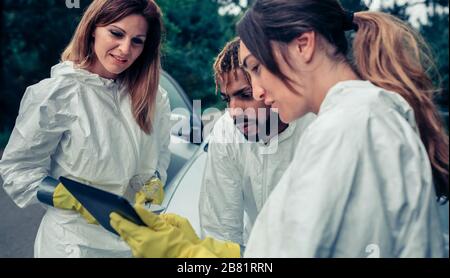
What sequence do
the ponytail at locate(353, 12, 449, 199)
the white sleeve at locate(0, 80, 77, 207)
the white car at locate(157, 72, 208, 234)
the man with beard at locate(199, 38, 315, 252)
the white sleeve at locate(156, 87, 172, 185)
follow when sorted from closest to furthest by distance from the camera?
the ponytail at locate(353, 12, 449, 199) < the white sleeve at locate(0, 80, 77, 207) < the man with beard at locate(199, 38, 315, 252) < the white sleeve at locate(156, 87, 172, 185) < the white car at locate(157, 72, 208, 234)

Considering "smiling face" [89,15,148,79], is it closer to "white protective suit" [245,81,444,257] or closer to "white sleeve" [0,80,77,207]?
"white sleeve" [0,80,77,207]

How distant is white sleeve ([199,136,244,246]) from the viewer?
1.48m

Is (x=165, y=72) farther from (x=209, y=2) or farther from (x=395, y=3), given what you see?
(x=395, y=3)

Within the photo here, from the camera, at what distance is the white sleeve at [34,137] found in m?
1.30

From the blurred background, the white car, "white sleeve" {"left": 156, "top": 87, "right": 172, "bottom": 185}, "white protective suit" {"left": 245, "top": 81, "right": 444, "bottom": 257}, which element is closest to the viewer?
"white protective suit" {"left": 245, "top": 81, "right": 444, "bottom": 257}

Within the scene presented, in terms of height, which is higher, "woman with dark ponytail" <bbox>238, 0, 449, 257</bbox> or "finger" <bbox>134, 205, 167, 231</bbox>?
"woman with dark ponytail" <bbox>238, 0, 449, 257</bbox>

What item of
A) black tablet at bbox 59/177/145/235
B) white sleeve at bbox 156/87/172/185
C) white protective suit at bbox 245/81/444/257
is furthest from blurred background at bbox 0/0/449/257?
white protective suit at bbox 245/81/444/257

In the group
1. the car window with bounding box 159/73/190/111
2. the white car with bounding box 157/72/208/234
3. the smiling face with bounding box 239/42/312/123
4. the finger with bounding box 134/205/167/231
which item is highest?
the smiling face with bounding box 239/42/312/123

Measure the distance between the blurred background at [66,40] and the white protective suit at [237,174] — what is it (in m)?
0.79

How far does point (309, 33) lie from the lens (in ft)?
2.97

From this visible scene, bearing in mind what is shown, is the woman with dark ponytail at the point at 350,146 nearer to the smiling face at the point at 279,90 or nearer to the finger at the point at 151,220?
the smiling face at the point at 279,90

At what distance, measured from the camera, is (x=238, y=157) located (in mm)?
1497

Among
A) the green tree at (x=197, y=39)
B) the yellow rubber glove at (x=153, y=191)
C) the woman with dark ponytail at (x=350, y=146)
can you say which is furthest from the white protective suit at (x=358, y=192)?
the green tree at (x=197, y=39)

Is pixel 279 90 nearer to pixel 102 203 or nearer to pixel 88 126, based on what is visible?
pixel 102 203
